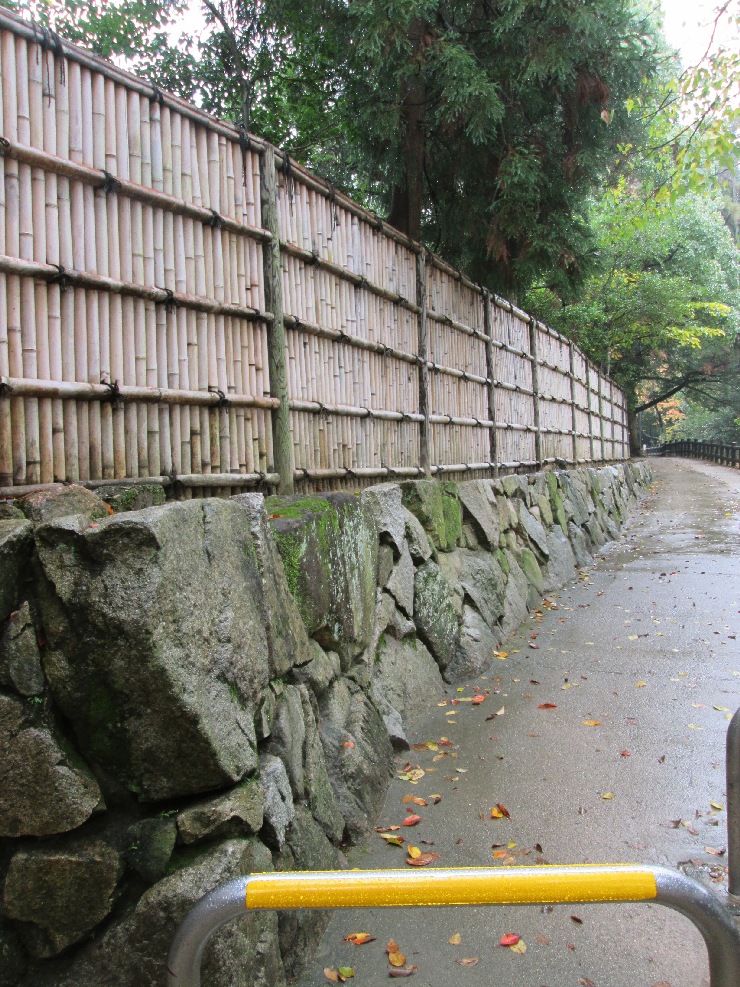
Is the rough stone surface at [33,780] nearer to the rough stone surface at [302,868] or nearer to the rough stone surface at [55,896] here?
the rough stone surface at [55,896]

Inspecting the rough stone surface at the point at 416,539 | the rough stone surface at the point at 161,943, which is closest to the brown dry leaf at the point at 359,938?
the rough stone surface at the point at 161,943

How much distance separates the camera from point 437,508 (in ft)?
21.7

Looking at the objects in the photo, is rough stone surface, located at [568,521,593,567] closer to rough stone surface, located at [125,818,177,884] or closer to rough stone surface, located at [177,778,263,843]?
rough stone surface, located at [177,778,263,843]

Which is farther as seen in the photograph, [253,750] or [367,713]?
[367,713]

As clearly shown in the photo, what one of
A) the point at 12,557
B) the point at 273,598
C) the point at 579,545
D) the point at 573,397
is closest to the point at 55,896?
the point at 12,557

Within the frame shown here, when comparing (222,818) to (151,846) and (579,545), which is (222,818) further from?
(579,545)

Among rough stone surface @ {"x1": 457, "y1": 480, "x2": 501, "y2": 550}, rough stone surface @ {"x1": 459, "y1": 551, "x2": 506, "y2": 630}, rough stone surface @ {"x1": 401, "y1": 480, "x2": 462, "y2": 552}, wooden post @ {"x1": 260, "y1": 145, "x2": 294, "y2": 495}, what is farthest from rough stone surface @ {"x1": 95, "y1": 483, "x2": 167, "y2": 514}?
rough stone surface @ {"x1": 457, "y1": 480, "x2": 501, "y2": 550}

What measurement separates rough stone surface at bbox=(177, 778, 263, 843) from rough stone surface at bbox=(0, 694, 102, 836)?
1.06 ft

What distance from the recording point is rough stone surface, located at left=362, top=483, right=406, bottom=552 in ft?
17.4

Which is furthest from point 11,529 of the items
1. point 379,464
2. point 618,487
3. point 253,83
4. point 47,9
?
point 618,487

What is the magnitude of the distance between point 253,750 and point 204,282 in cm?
250

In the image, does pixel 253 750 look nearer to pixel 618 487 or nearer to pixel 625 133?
pixel 625 133

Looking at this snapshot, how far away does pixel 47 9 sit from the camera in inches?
445

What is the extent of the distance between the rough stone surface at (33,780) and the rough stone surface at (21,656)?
5cm
